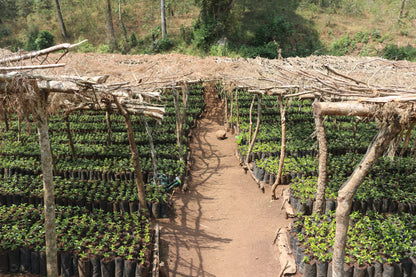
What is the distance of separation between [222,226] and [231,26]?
25350mm

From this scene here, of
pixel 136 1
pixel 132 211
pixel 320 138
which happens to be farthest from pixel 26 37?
pixel 320 138

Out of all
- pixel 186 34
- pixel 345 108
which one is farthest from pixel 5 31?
pixel 345 108

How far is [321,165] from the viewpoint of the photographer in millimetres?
7383

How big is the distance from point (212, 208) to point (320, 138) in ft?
13.9

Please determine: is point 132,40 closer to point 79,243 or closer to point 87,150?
point 87,150

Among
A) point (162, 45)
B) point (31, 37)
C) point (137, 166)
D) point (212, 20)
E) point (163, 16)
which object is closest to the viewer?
point (137, 166)

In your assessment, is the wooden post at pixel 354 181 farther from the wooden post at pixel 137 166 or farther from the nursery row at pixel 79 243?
the wooden post at pixel 137 166

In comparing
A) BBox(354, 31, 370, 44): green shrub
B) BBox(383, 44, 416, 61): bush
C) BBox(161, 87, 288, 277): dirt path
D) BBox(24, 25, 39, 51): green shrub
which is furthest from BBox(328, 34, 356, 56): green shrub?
BBox(24, 25, 39, 51): green shrub

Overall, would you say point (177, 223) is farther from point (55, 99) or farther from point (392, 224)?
point (392, 224)

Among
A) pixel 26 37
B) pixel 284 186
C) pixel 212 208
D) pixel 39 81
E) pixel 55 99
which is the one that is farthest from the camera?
pixel 26 37

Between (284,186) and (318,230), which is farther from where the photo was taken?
(284,186)

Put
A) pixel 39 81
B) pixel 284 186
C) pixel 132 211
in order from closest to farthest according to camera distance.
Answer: pixel 39 81, pixel 132 211, pixel 284 186

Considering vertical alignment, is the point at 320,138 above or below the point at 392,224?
above

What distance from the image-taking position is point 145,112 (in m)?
6.86
